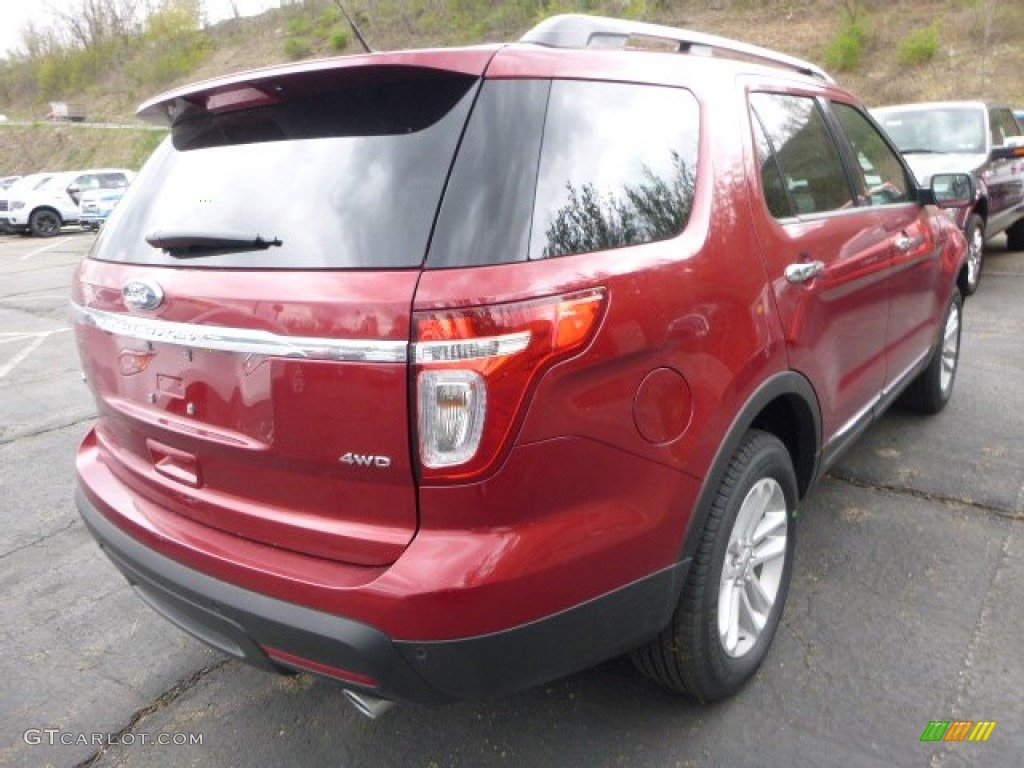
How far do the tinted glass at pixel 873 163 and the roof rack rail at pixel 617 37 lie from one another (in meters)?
0.50

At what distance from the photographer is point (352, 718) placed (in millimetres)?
2361

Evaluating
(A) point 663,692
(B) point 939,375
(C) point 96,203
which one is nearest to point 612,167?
(A) point 663,692

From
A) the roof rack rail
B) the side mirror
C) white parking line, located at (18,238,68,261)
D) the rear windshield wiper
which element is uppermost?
the roof rack rail

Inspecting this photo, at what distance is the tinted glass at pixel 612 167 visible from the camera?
5.66 ft

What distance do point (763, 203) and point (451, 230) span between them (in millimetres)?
1113

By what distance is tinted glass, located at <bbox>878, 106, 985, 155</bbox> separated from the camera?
25.5ft

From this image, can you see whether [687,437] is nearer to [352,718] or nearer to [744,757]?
[744,757]

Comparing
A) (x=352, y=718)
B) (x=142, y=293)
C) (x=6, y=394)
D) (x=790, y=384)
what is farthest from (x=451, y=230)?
(x=6, y=394)

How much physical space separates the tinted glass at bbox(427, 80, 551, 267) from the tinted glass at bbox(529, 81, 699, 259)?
0.12ft

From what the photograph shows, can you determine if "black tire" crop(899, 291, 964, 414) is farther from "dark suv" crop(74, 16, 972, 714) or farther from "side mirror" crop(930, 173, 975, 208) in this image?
"dark suv" crop(74, 16, 972, 714)

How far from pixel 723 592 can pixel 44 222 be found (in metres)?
24.1

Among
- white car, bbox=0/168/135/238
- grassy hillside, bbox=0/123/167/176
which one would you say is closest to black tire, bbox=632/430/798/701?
white car, bbox=0/168/135/238

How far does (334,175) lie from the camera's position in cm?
180

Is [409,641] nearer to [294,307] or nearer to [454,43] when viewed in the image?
[294,307]
